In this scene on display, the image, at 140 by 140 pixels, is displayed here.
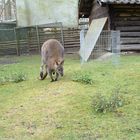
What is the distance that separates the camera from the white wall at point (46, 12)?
24.0m

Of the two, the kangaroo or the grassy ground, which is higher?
the kangaroo

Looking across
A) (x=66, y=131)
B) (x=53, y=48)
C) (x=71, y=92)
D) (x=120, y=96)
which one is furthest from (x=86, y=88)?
(x=66, y=131)

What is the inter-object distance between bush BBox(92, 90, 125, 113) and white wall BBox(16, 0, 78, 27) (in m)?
16.7

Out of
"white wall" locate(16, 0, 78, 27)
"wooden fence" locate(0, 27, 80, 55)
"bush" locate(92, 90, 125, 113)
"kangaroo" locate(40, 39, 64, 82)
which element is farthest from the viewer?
"white wall" locate(16, 0, 78, 27)

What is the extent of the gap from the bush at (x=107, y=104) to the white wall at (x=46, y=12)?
1673cm

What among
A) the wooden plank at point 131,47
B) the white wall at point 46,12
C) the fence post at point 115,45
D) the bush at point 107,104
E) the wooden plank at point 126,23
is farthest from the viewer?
the white wall at point 46,12

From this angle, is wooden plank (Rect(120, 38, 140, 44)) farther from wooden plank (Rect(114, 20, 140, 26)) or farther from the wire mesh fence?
the wire mesh fence

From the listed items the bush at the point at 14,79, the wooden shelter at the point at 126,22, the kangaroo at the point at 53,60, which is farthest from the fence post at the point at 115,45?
the wooden shelter at the point at 126,22

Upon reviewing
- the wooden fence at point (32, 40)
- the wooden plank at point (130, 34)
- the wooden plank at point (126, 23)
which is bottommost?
the wooden fence at point (32, 40)

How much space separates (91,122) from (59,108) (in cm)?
106

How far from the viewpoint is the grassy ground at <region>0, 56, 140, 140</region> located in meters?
6.25

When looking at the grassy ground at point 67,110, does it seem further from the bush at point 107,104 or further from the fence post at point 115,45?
the fence post at point 115,45

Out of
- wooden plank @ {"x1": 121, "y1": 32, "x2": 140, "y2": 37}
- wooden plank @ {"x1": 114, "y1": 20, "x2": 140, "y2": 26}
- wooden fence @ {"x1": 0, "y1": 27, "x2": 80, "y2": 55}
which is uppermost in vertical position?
wooden plank @ {"x1": 114, "y1": 20, "x2": 140, "y2": 26}

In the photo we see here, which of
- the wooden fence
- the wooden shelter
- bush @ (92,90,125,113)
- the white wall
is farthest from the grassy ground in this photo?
the white wall
